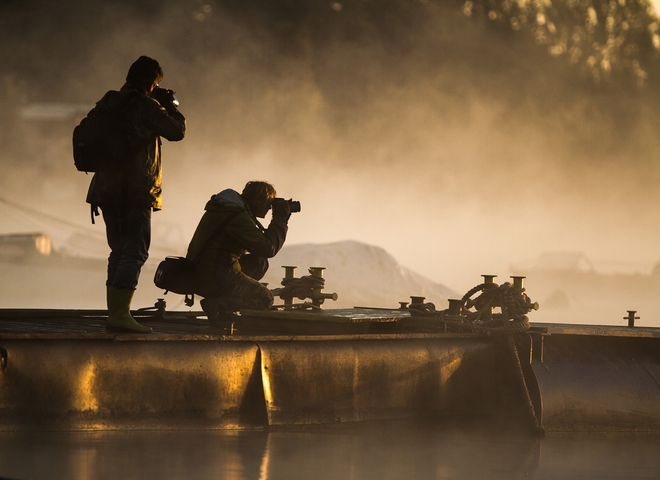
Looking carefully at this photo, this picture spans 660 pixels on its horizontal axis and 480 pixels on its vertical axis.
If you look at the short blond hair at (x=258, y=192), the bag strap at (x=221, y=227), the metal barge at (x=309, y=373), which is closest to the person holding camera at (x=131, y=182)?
the metal barge at (x=309, y=373)

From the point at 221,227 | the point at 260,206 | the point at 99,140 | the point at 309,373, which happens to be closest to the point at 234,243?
the point at 221,227

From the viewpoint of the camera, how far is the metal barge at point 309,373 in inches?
226

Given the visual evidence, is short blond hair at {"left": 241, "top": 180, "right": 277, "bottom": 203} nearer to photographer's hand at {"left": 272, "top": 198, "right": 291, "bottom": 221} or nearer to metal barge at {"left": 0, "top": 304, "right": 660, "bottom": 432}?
photographer's hand at {"left": 272, "top": 198, "right": 291, "bottom": 221}

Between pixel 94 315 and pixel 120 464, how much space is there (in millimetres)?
3172

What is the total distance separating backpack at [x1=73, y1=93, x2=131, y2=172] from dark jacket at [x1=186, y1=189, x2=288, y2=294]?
1.00 meters

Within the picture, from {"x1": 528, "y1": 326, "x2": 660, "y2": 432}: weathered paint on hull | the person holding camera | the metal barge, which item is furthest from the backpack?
{"x1": 528, "y1": 326, "x2": 660, "y2": 432}: weathered paint on hull

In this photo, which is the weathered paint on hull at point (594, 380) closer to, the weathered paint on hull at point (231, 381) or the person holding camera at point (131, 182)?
the weathered paint on hull at point (231, 381)

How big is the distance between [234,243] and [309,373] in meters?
1.23

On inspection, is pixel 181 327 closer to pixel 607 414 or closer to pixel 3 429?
pixel 3 429

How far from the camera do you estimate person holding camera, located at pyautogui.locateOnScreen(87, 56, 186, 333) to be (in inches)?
242

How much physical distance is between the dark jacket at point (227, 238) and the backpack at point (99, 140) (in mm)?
998

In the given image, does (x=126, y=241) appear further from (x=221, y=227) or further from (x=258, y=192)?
(x=258, y=192)

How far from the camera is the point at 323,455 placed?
18.3ft

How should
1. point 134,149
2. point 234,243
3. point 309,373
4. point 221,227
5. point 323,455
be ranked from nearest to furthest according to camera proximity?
point 323,455 → point 134,149 → point 309,373 → point 221,227 → point 234,243
